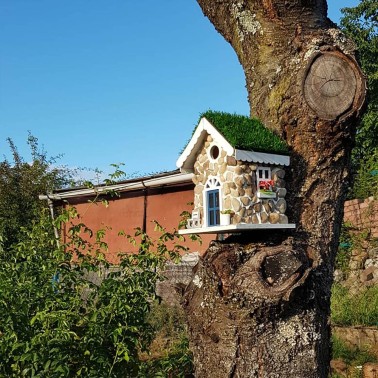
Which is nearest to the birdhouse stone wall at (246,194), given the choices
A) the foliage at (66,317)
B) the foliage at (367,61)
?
the foliage at (66,317)

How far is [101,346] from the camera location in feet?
12.7

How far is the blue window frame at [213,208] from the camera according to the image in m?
3.66

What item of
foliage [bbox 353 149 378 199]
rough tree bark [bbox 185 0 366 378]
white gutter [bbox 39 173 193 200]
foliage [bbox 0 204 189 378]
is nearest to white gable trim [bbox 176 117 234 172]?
rough tree bark [bbox 185 0 366 378]

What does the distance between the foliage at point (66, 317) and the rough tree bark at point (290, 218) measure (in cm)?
66

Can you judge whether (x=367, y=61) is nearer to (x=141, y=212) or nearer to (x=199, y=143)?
(x=141, y=212)

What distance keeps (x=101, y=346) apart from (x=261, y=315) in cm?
123

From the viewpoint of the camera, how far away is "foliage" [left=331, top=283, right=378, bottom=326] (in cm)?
878

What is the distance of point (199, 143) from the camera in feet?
12.4

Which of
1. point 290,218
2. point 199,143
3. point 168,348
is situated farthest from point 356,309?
point 199,143

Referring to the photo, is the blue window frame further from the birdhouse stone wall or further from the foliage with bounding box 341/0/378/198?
the foliage with bounding box 341/0/378/198

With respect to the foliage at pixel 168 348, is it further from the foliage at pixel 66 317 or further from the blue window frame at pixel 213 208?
the blue window frame at pixel 213 208

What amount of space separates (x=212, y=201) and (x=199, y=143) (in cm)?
39

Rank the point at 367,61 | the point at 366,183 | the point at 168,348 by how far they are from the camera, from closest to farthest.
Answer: the point at 168,348
the point at 366,183
the point at 367,61

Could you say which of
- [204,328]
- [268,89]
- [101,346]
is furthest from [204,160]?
[101,346]
